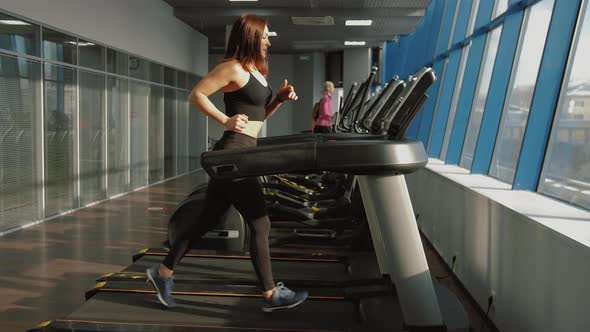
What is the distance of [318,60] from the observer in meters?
17.0

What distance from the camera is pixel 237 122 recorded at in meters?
2.44

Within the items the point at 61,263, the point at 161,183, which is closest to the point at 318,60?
the point at 161,183

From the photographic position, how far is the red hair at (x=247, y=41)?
254 centimetres

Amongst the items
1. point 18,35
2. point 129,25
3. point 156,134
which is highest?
point 129,25

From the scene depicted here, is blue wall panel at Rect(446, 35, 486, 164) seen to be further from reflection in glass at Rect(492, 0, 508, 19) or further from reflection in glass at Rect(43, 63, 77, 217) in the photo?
reflection in glass at Rect(43, 63, 77, 217)

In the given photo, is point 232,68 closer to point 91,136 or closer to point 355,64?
point 91,136

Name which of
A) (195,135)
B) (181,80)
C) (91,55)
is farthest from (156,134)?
(91,55)

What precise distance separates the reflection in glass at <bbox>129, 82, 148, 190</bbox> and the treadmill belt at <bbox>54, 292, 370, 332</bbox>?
601 centimetres

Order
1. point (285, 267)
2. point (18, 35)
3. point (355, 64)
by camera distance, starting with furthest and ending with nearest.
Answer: point (355, 64)
point (18, 35)
point (285, 267)

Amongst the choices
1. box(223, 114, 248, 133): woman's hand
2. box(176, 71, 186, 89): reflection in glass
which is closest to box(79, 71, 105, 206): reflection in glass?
box(176, 71, 186, 89): reflection in glass

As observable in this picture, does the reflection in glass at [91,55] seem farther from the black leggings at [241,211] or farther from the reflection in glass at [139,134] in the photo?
the black leggings at [241,211]

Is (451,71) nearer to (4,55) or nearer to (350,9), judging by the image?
(350,9)

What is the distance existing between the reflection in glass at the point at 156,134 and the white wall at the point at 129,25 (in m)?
0.58

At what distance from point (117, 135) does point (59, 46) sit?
6.56ft
